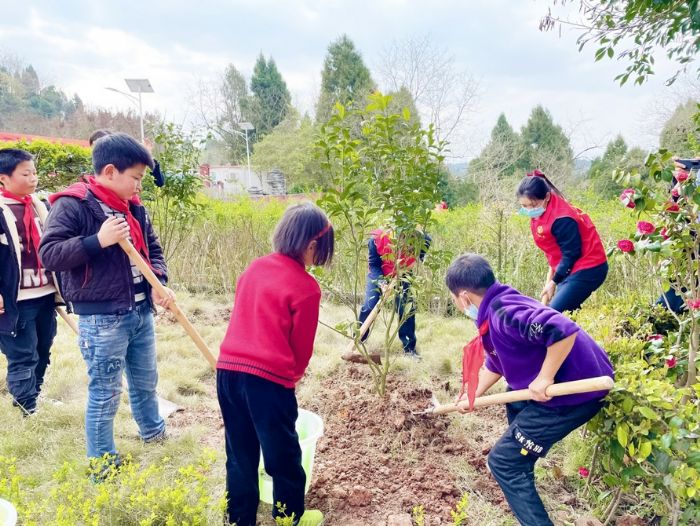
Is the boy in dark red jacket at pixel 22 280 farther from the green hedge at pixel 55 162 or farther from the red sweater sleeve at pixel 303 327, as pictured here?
the green hedge at pixel 55 162

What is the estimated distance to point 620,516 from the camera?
220cm

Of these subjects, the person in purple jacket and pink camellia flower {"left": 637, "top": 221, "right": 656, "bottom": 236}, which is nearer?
the person in purple jacket

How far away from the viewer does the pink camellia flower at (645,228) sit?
7.02 feet

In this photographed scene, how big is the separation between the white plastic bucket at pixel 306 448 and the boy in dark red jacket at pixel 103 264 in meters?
0.69

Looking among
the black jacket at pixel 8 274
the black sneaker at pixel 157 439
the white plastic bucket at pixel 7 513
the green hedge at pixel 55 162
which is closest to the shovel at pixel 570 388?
the white plastic bucket at pixel 7 513

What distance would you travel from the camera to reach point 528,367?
1966mm

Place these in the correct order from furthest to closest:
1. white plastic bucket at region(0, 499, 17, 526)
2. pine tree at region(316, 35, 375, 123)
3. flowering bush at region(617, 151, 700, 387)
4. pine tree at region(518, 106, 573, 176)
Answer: pine tree at region(316, 35, 375, 123) < pine tree at region(518, 106, 573, 176) < flowering bush at region(617, 151, 700, 387) < white plastic bucket at region(0, 499, 17, 526)

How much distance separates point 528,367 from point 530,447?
32 centimetres

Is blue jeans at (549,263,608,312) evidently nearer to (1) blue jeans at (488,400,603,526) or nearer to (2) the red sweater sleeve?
(1) blue jeans at (488,400,603,526)

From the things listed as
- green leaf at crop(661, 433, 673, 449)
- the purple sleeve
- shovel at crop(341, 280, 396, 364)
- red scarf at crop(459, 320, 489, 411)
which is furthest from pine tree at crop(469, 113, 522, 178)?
green leaf at crop(661, 433, 673, 449)

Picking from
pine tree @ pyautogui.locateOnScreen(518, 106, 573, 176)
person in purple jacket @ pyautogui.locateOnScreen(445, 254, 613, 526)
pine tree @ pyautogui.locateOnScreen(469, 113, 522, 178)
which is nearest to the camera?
person in purple jacket @ pyautogui.locateOnScreen(445, 254, 613, 526)

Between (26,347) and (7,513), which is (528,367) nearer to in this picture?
(7,513)

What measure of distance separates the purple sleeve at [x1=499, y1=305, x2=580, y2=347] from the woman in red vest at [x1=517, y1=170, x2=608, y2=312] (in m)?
1.76

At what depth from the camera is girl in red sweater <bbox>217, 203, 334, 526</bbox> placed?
6.01 feet
